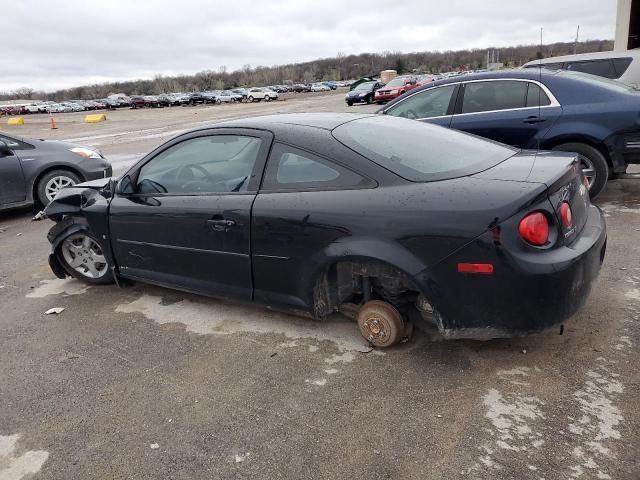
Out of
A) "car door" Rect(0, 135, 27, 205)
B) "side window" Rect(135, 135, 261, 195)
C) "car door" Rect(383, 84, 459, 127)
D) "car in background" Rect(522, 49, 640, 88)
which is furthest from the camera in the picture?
"car in background" Rect(522, 49, 640, 88)

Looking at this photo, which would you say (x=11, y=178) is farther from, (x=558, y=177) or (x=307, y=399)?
(x=558, y=177)

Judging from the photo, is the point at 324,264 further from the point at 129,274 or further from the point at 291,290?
the point at 129,274

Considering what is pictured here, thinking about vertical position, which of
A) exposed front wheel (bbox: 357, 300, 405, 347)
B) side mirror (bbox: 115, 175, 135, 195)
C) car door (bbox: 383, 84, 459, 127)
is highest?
car door (bbox: 383, 84, 459, 127)

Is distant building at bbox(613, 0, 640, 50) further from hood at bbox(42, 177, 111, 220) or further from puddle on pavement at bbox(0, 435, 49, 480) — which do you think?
puddle on pavement at bbox(0, 435, 49, 480)

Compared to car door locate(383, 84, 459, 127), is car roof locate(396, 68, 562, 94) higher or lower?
higher

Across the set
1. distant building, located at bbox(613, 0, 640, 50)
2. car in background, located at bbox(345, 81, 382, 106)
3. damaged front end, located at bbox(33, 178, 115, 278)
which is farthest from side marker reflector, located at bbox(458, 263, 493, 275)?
car in background, located at bbox(345, 81, 382, 106)

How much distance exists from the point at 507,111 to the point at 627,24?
61.1ft

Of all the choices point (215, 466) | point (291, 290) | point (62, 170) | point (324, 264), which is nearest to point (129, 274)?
point (291, 290)

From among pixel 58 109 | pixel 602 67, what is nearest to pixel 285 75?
pixel 58 109

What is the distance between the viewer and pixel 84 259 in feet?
15.7

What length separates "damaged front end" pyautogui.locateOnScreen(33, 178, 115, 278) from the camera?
14.1ft

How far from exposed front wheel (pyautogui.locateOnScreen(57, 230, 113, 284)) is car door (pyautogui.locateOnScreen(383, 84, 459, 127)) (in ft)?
13.4

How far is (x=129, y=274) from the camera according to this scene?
4.29 metres

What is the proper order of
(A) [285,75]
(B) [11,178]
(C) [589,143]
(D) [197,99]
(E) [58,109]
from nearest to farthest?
1. (C) [589,143]
2. (B) [11,178]
3. (D) [197,99]
4. (E) [58,109]
5. (A) [285,75]
